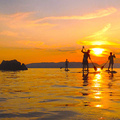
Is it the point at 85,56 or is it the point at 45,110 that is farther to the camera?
the point at 85,56

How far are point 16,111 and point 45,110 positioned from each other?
5.56 ft

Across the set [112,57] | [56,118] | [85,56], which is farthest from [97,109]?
[112,57]

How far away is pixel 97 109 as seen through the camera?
38.3ft

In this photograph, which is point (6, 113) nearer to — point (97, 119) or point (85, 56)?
point (97, 119)

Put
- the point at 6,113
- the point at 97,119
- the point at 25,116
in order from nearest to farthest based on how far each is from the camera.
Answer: the point at 97,119
the point at 25,116
the point at 6,113

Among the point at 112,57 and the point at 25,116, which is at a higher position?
the point at 112,57

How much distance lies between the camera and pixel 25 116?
33.1ft

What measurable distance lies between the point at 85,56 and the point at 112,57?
79.2 ft

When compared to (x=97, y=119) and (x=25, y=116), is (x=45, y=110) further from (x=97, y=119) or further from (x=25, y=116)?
(x=97, y=119)

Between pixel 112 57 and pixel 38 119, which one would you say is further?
pixel 112 57

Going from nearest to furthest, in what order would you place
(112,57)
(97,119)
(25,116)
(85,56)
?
(97,119)
(25,116)
(85,56)
(112,57)

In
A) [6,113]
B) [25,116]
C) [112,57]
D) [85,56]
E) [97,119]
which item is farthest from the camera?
[112,57]

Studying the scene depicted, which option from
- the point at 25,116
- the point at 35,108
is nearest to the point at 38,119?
the point at 25,116

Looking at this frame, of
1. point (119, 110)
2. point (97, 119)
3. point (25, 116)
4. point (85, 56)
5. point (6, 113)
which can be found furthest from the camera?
point (85, 56)
